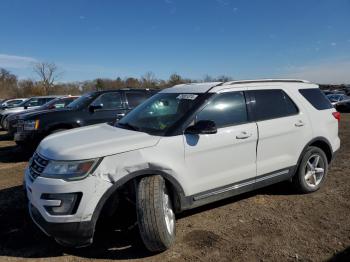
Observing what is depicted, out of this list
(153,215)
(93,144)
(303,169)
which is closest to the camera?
(153,215)

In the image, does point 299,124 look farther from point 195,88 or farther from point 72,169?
point 72,169

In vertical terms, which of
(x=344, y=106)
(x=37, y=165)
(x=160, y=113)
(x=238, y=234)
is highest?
(x=160, y=113)

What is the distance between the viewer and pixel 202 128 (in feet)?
12.7

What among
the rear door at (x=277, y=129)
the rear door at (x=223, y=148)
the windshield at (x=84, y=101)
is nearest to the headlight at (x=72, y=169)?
the rear door at (x=223, y=148)

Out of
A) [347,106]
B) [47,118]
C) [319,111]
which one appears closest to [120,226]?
[319,111]

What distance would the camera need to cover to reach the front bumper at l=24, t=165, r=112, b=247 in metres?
3.30

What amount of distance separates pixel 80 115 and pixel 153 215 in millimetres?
5806

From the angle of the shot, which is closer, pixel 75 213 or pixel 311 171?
pixel 75 213

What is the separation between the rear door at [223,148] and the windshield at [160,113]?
246mm

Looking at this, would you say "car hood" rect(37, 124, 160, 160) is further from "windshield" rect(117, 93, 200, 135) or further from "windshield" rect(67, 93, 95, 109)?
"windshield" rect(67, 93, 95, 109)

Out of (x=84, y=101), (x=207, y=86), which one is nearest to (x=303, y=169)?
(x=207, y=86)

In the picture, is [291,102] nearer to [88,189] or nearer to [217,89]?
[217,89]

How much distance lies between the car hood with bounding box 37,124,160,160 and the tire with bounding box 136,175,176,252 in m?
0.41

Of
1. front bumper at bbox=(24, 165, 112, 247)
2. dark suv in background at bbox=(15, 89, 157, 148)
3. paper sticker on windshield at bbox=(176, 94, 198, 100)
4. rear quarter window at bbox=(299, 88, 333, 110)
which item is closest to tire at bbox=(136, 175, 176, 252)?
front bumper at bbox=(24, 165, 112, 247)
